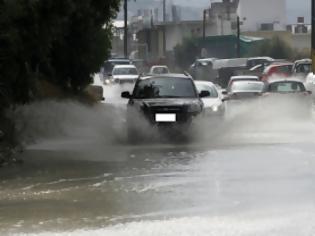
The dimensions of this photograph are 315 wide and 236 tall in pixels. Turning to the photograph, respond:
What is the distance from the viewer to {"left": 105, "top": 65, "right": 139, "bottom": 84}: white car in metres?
48.4

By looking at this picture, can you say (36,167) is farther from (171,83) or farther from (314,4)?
(314,4)

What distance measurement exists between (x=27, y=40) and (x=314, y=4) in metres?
23.2

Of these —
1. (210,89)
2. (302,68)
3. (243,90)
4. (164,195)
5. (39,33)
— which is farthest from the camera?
(302,68)

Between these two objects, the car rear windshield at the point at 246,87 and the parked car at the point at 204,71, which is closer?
the car rear windshield at the point at 246,87

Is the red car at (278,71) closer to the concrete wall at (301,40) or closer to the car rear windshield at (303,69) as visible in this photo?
the car rear windshield at (303,69)

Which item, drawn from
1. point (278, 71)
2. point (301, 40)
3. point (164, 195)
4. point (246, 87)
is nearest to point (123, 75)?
point (278, 71)

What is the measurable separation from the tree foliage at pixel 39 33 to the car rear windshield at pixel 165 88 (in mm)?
2023

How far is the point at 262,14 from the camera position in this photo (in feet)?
452

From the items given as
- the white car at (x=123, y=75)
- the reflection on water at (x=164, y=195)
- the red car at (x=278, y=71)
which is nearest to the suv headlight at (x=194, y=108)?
the reflection on water at (x=164, y=195)

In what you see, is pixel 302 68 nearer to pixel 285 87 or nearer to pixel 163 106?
pixel 285 87

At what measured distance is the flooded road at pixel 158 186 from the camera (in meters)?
10.0

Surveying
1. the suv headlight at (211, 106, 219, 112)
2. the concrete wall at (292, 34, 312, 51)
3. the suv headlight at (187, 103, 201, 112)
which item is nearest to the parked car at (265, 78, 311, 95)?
the suv headlight at (211, 106, 219, 112)

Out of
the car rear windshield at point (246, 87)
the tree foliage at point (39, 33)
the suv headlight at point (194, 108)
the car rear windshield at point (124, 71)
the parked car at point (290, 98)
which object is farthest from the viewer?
the car rear windshield at point (124, 71)

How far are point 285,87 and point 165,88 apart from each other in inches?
378
